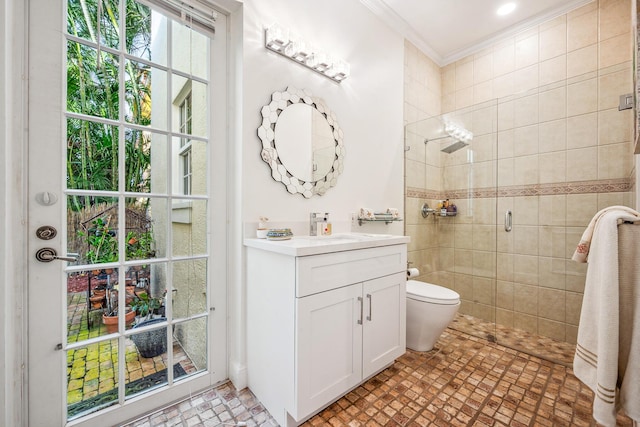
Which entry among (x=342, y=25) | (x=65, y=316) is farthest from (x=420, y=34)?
(x=65, y=316)

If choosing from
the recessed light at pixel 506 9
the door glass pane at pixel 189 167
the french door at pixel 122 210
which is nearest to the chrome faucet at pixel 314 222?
the french door at pixel 122 210

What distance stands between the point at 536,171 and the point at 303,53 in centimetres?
217

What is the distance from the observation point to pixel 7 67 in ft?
3.26

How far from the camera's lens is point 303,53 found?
1.76 m

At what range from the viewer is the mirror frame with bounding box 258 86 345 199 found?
64.7 inches

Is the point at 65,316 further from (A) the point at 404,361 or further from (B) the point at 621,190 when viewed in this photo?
(B) the point at 621,190

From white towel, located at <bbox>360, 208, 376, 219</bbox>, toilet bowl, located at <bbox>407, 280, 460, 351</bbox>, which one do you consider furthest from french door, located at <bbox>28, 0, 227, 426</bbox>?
toilet bowl, located at <bbox>407, 280, 460, 351</bbox>

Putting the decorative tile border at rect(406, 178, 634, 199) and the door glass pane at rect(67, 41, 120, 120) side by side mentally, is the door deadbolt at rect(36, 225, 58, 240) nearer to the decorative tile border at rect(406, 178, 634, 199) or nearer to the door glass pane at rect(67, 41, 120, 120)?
the door glass pane at rect(67, 41, 120, 120)

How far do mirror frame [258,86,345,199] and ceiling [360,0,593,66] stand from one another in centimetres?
115

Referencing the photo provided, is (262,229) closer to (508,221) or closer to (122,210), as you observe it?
(122,210)

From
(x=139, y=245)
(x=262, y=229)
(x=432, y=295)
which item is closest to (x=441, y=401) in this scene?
(x=432, y=295)

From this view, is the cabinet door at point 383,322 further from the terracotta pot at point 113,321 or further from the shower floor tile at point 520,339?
the terracotta pot at point 113,321

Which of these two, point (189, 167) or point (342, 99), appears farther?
point (342, 99)

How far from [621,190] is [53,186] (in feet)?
11.1
